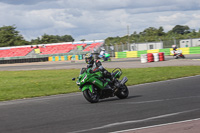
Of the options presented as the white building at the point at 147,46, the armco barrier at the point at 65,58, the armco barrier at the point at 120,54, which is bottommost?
the armco barrier at the point at 65,58

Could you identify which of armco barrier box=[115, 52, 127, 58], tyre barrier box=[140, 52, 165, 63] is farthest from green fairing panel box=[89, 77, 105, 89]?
armco barrier box=[115, 52, 127, 58]

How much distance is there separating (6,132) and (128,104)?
365cm

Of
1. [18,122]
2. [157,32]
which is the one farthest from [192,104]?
[157,32]

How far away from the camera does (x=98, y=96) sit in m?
9.41

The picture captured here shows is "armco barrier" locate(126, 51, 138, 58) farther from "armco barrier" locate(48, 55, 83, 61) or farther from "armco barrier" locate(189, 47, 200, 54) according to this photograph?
"armco barrier" locate(48, 55, 83, 61)

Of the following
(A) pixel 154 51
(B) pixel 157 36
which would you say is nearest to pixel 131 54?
(A) pixel 154 51

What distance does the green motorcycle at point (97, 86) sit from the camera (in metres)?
8.95

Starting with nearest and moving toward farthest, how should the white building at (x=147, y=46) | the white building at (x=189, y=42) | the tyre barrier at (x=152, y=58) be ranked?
the tyre barrier at (x=152, y=58) → the white building at (x=189, y=42) → the white building at (x=147, y=46)

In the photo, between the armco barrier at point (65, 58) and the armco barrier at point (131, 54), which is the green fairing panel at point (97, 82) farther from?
the armco barrier at point (65, 58)

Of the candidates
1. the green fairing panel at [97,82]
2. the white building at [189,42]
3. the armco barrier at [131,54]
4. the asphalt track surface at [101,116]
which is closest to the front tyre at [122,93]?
the green fairing panel at [97,82]

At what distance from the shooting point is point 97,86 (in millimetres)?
9242

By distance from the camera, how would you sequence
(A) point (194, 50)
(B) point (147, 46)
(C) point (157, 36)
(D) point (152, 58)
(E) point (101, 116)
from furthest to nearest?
1. (C) point (157, 36)
2. (B) point (147, 46)
3. (A) point (194, 50)
4. (D) point (152, 58)
5. (E) point (101, 116)

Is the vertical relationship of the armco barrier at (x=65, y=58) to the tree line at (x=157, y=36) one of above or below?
below

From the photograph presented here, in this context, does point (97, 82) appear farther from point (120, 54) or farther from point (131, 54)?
point (120, 54)
